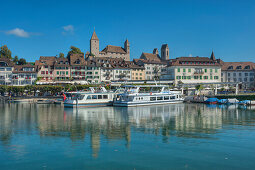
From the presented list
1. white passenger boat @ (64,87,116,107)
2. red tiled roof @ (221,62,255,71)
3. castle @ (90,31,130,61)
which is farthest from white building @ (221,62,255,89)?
white passenger boat @ (64,87,116,107)

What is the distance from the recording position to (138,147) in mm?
22031

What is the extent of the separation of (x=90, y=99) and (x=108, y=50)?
282 ft

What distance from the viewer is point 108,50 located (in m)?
143

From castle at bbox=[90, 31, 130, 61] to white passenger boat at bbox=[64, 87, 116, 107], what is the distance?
270 feet

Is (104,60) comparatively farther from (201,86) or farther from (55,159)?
(55,159)

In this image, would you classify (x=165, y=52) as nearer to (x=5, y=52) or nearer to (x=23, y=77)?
(x=5, y=52)

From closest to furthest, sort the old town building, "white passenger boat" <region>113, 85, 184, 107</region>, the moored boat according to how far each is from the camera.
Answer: "white passenger boat" <region>113, 85, 184, 107</region> → the moored boat → the old town building

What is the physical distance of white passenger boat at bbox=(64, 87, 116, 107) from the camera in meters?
58.5

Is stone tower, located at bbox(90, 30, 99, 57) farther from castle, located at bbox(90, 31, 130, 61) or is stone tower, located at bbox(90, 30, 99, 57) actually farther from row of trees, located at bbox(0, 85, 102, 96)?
row of trees, located at bbox(0, 85, 102, 96)

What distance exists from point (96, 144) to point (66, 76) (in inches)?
3009

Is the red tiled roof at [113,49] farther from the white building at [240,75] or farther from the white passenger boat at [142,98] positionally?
the white passenger boat at [142,98]

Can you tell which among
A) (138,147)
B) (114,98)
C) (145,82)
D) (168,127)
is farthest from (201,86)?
(138,147)

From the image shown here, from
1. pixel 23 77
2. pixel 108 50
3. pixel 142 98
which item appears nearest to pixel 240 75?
pixel 142 98

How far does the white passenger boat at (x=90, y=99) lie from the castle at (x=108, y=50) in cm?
8231
